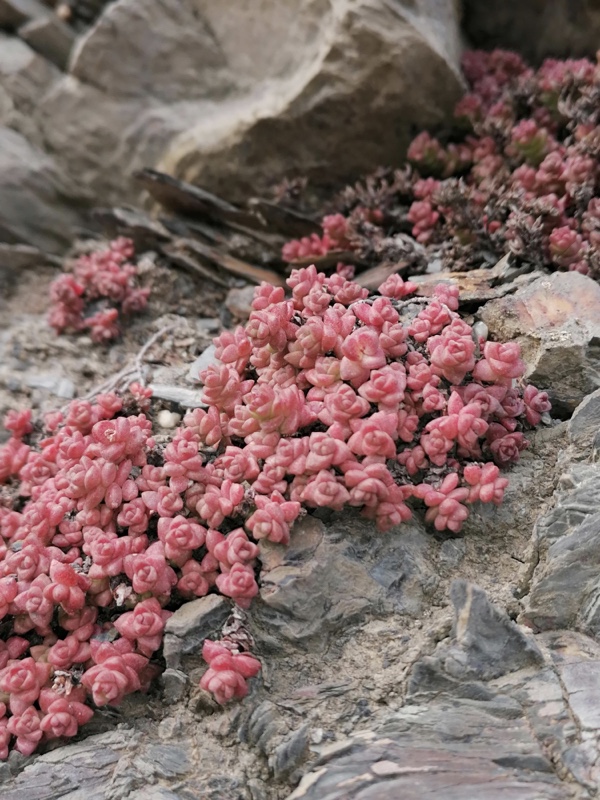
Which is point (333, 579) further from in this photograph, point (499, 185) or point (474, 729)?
point (499, 185)

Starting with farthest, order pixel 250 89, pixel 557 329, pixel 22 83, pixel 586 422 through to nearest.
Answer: pixel 22 83
pixel 250 89
pixel 557 329
pixel 586 422

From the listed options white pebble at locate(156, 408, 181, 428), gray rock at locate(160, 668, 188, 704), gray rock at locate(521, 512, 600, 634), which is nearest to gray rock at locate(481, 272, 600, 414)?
gray rock at locate(521, 512, 600, 634)

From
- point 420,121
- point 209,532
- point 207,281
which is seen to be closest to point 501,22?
point 420,121

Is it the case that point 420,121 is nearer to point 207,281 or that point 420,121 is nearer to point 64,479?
point 207,281

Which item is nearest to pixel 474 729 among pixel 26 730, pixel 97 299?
pixel 26 730

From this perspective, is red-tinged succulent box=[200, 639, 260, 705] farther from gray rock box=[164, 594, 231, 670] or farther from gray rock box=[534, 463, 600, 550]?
gray rock box=[534, 463, 600, 550]

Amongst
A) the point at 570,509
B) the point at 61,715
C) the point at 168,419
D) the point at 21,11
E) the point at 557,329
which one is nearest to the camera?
the point at 61,715
